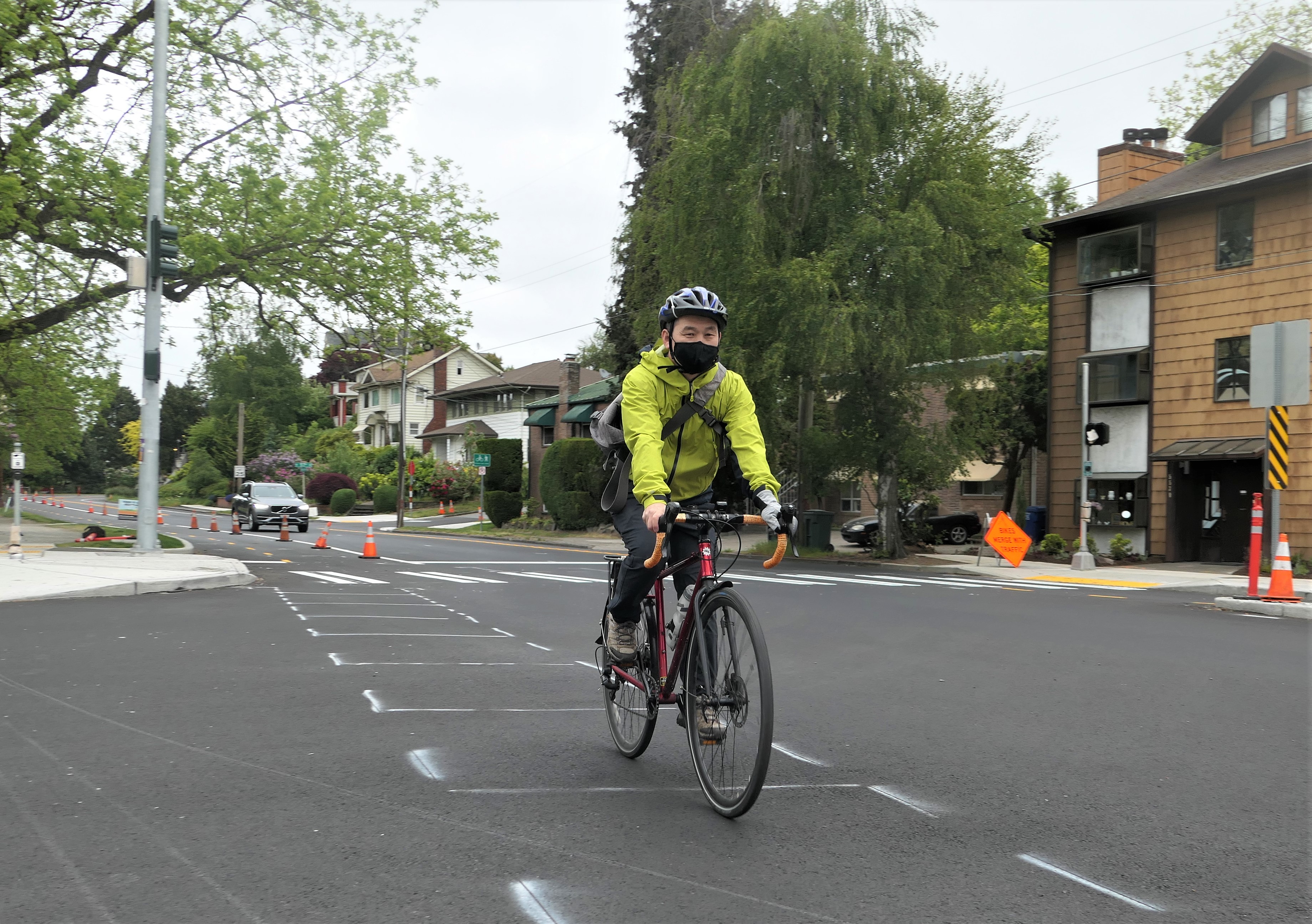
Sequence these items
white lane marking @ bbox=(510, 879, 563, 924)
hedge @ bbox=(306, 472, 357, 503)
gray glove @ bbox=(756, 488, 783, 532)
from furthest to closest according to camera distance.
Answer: hedge @ bbox=(306, 472, 357, 503) < gray glove @ bbox=(756, 488, 783, 532) < white lane marking @ bbox=(510, 879, 563, 924)

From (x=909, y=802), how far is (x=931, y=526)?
1211 inches

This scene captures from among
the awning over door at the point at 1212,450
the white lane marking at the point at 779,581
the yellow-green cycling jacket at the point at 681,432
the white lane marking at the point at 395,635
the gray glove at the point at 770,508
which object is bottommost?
the white lane marking at the point at 779,581

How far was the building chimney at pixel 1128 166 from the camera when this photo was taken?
3147cm

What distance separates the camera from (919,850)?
4.18 meters

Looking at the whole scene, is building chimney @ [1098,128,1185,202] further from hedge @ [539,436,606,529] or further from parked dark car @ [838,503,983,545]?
hedge @ [539,436,606,529]

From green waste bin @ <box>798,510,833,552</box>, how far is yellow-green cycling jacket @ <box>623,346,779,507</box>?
24118 mm

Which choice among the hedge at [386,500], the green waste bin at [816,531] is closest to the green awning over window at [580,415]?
the hedge at [386,500]

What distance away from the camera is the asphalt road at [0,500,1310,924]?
12.1ft

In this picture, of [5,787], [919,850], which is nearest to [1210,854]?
[919,850]

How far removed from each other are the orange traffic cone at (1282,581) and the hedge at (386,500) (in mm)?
55950

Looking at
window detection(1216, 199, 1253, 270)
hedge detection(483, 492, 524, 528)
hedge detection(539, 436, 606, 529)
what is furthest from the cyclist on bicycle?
hedge detection(483, 492, 524, 528)

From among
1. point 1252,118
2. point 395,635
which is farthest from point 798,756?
point 1252,118

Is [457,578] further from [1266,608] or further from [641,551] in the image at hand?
[641,551]

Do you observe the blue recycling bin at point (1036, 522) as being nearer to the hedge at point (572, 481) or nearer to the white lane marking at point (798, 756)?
the hedge at point (572, 481)
